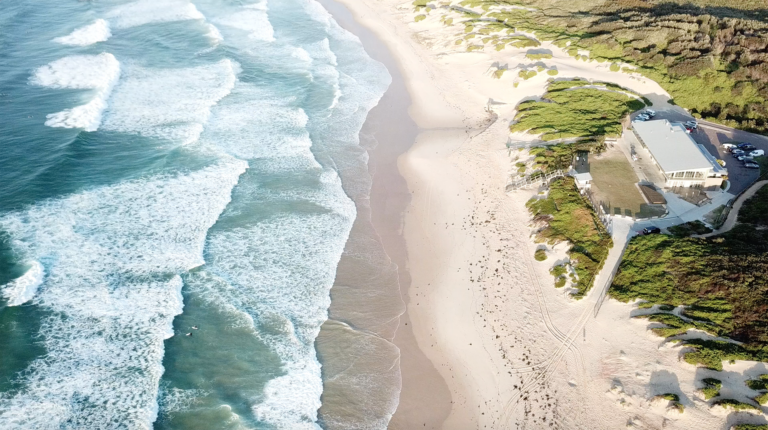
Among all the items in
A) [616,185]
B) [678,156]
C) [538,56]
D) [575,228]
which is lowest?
[575,228]

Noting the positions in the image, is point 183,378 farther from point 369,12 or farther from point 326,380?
point 369,12

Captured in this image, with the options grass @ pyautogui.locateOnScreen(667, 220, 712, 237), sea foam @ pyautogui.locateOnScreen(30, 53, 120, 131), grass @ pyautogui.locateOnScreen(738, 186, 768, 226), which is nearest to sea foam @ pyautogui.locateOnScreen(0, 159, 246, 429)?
sea foam @ pyautogui.locateOnScreen(30, 53, 120, 131)

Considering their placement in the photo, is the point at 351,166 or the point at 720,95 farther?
the point at 720,95

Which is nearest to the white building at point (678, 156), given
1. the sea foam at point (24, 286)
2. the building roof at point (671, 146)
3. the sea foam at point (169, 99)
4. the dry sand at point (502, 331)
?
the building roof at point (671, 146)

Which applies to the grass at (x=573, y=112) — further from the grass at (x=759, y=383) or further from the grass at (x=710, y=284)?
the grass at (x=759, y=383)

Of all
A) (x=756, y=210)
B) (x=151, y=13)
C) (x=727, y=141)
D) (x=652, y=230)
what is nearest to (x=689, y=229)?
(x=652, y=230)

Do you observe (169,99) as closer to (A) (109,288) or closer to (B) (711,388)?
(A) (109,288)

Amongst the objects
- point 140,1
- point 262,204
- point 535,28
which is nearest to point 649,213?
point 262,204
